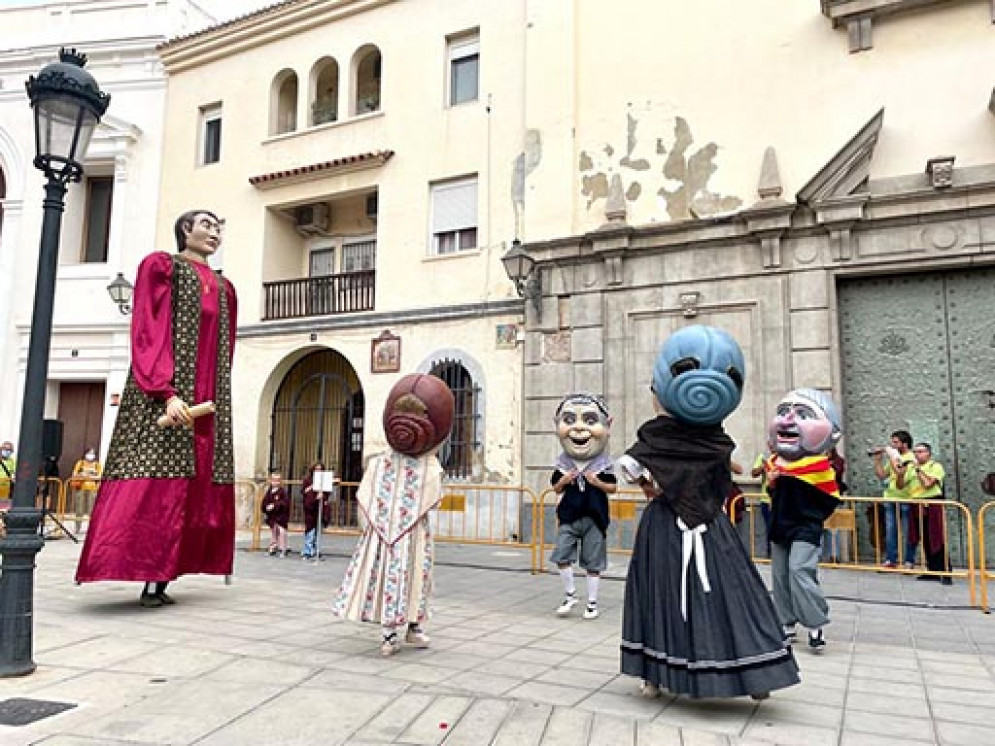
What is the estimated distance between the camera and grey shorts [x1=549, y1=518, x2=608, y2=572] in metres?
6.52

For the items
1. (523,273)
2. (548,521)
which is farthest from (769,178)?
(548,521)

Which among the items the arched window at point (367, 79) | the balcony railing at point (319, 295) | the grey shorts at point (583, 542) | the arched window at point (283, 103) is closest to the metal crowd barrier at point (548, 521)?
the grey shorts at point (583, 542)

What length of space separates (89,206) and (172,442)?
47.1 ft

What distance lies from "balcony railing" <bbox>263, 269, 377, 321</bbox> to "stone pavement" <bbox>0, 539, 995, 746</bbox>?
8.43 m

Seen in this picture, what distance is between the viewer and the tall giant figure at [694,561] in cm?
363

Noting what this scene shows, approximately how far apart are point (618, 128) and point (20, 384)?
14.0m

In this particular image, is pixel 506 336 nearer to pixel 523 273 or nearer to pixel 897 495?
pixel 523 273

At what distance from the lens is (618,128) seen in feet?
39.0

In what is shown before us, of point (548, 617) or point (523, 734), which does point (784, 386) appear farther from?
point (523, 734)

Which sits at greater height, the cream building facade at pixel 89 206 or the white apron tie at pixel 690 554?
the cream building facade at pixel 89 206

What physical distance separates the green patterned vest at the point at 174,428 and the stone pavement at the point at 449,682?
44.4 inches

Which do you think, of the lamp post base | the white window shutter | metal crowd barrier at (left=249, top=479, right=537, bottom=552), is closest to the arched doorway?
metal crowd barrier at (left=249, top=479, right=537, bottom=552)

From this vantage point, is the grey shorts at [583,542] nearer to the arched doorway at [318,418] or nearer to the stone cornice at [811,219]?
the stone cornice at [811,219]

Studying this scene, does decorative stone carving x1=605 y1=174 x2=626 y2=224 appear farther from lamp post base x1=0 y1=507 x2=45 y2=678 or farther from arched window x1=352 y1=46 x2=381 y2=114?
lamp post base x1=0 y1=507 x2=45 y2=678
